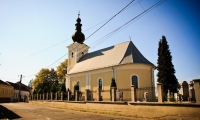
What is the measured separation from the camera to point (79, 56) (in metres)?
34.9

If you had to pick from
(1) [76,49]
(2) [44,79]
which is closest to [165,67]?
(1) [76,49]

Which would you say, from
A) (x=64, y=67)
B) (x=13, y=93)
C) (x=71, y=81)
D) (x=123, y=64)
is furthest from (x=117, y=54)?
(x=13, y=93)

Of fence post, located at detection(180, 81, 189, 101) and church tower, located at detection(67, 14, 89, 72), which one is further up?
church tower, located at detection(67, 14, 89, 72)

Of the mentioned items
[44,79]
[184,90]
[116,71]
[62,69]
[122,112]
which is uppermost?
[62,69]

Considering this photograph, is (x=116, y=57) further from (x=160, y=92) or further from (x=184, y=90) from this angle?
(x=184, y=90)

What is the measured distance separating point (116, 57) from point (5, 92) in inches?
1687

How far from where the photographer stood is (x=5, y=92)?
164ft

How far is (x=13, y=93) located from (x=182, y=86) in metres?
60.5

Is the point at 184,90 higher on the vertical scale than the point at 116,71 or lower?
lower

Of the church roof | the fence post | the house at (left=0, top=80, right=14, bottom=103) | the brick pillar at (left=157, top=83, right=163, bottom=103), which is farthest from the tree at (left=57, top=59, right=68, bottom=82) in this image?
the fence post

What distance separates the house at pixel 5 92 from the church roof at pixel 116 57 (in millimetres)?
30550

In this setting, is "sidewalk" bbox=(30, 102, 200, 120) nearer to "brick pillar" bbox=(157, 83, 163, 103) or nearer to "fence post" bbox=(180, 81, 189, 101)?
"brick pillar" bbox=(157, 83, 163, 103)

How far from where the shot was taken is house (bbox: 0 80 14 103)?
46.8 meters

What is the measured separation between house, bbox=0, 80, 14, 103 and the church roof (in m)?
30.5
